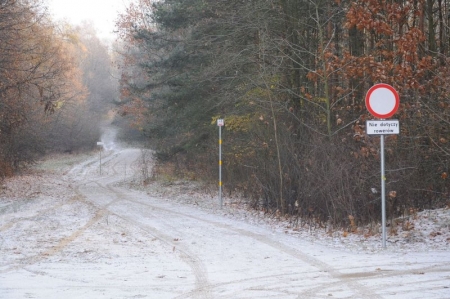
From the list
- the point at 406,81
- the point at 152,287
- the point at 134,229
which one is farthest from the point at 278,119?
the point at 152,287

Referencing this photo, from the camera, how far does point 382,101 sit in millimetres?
11133

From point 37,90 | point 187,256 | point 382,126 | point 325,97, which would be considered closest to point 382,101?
point 382,126

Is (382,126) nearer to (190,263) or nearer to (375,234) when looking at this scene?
(375,234)

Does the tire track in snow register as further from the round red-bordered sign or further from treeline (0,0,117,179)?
treeline (0,0,117,179)

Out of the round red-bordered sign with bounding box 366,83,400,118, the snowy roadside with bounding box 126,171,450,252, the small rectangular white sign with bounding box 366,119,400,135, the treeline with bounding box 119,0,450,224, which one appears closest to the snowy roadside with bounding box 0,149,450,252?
the snowy roadside with bounding box 126,171,450,252

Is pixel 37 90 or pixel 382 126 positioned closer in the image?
pixel 382 126

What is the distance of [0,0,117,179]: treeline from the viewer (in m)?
23.7

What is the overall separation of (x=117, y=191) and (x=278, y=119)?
12307 mm

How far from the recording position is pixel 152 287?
8320 millimetres

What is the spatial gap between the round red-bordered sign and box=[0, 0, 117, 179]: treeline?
15.5 m

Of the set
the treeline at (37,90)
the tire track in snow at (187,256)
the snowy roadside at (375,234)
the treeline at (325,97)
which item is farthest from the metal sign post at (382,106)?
the treeline at (37,90)

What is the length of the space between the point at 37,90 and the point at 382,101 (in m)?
30.2

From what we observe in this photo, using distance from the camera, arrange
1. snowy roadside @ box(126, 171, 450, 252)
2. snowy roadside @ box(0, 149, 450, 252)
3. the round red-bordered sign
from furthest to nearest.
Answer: snowy roadside @ box(0, 149, 450, 252) < snowy roadside @ box(126, 171, 450, 252) < the round red-bordered sign

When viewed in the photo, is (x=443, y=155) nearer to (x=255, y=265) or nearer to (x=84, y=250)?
(x=255, y=265)
